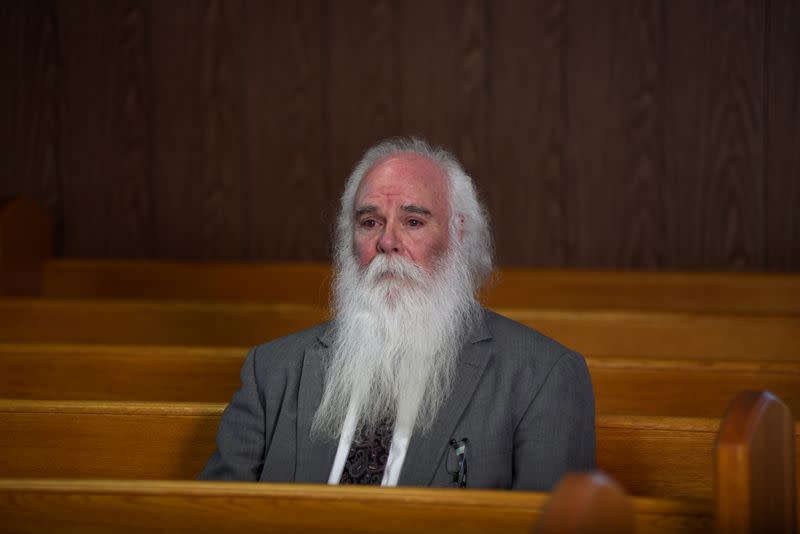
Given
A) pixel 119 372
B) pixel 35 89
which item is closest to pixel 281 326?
pixel 119 372

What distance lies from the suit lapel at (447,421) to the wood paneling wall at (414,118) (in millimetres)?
2148

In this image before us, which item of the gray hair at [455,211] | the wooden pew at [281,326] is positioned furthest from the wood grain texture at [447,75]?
the gray hair at [455,211]

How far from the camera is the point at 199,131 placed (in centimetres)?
459

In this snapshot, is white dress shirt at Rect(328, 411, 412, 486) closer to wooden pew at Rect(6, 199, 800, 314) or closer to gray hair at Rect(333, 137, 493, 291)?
gray hair at Rect(333, 137, 493, 291)

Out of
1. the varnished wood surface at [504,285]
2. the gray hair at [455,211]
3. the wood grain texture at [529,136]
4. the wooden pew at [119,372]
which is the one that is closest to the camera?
the gray hair at [455,211]

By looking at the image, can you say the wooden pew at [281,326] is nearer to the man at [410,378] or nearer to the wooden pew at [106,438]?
the man at [410,378]

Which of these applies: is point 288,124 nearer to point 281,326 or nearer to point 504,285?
point 504,285

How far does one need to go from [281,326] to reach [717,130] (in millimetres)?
2059

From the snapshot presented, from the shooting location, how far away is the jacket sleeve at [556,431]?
6.95 ft

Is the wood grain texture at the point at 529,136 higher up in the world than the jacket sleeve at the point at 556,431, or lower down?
higher up

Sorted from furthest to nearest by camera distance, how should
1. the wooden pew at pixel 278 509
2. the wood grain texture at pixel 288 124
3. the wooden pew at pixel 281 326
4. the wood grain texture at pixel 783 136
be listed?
the wood grain texture at pixel 288 124, the wood grain texture at pixel 783 136, the wooden pew at pixel 281 326, the wooden pew at pixel 278 509

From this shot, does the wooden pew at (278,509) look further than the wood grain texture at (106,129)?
No

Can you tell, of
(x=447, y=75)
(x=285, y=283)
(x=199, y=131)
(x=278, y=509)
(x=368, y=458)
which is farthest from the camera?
(x=199, y=131)

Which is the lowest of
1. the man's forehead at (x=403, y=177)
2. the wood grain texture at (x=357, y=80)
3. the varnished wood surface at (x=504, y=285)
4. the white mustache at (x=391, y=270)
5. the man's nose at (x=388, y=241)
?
the varnished wood surface at (x=504, y=285)
